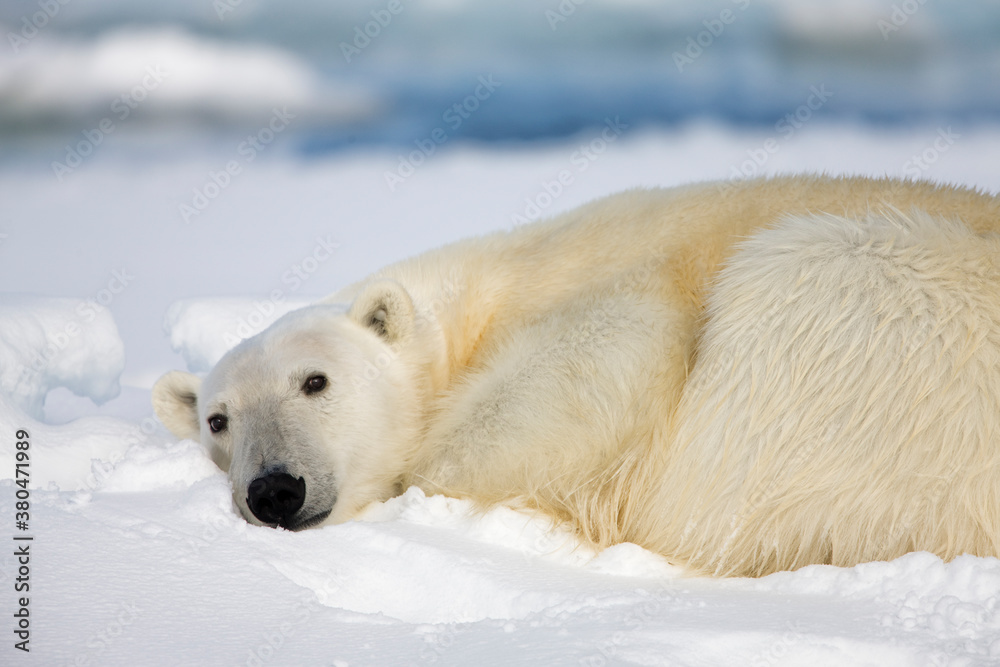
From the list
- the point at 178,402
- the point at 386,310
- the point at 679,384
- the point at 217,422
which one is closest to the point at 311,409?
the point at 217,422

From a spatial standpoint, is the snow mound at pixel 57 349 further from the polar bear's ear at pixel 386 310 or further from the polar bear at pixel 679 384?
the polar bear's ear at pixel 386 310

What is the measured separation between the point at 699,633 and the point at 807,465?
0.88 meters

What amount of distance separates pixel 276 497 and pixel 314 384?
0.49 m

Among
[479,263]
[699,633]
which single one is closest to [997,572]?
[699,633]

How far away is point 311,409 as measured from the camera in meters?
2.73

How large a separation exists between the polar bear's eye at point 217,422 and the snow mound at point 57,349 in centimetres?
122

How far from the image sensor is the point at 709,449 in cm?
238

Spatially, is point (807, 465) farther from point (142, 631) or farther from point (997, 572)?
point (142, 631)

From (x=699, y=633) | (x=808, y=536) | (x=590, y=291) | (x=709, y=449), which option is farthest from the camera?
(x=590, y=291)

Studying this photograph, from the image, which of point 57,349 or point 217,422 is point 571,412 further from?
point 57,349

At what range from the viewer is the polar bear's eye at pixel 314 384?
110 inches

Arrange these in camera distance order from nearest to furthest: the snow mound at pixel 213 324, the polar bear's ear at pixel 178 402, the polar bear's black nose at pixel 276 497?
the polar bear's black nose at pixel 276 497, the polar bear's ear at pixel 178 402, the snow mound at pixel 213 324

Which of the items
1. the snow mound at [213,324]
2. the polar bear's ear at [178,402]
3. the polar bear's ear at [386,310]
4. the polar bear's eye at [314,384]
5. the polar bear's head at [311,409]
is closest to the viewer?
the polar bear's head at [311,409]

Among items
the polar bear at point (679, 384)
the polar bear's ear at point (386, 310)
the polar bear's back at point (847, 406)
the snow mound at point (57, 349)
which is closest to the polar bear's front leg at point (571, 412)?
the polar bear at point (679, 384)
